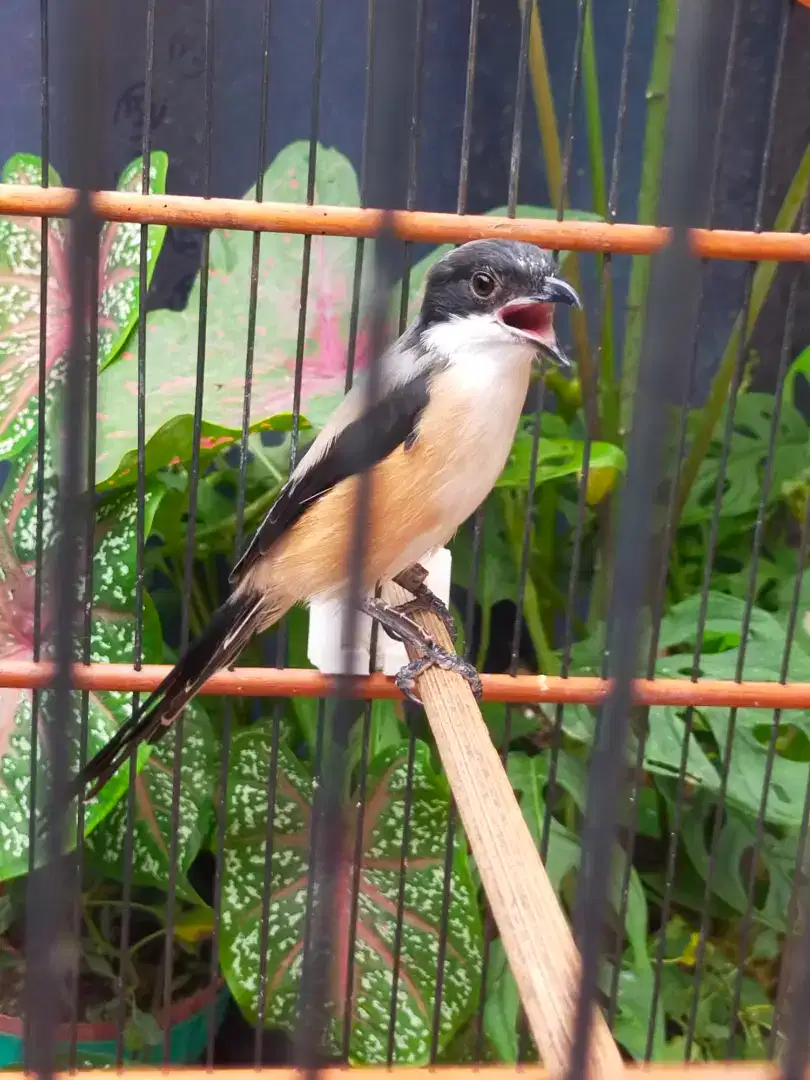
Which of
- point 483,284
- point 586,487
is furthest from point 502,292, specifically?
point 586,487

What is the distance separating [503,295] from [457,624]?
0.52 metres

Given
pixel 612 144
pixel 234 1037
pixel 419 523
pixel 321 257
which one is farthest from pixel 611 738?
pixel 612 144

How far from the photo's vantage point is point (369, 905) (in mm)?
1268

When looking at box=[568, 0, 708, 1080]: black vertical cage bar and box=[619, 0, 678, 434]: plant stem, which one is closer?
box=[568, 0, 708, 1080]: black vertical cage bar

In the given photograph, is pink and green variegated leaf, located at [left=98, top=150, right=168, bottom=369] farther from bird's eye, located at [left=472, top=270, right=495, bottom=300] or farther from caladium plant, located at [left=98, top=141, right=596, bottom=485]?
bird's eye, located at [left=472, top=270, right=495, bottom=300]

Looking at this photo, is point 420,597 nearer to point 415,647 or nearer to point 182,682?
point 415,647

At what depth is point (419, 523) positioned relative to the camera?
98 cm

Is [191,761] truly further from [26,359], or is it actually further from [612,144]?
[612,144]

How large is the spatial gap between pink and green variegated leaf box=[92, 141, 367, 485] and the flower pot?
0.63m

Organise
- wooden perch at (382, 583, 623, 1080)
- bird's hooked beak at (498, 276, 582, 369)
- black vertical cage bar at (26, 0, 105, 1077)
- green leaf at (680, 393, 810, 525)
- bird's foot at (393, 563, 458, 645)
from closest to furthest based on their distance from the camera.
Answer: black vertical cage bar at (26, 0, 105, 1077)
wooden perch at (382, 583, 623, 1080)
bird's hooked beak at (498, 276, 582, 369)
bird's foot at (393, 563, 458, 645)
green leaf at (680, 393, 810, 525)

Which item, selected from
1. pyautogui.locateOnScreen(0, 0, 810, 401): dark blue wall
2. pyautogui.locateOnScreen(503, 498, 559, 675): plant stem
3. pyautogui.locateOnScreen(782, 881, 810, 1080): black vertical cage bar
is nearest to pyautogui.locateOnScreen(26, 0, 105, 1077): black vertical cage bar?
pyautogui.locateOnScreen(782, 881, 810, 1080): black vertical cage bar

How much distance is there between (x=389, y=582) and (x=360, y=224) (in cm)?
40

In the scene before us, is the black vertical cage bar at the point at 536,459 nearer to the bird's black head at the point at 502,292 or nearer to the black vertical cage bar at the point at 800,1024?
the bird's black head at the point at 502,292

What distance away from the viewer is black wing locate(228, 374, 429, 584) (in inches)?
37.3
